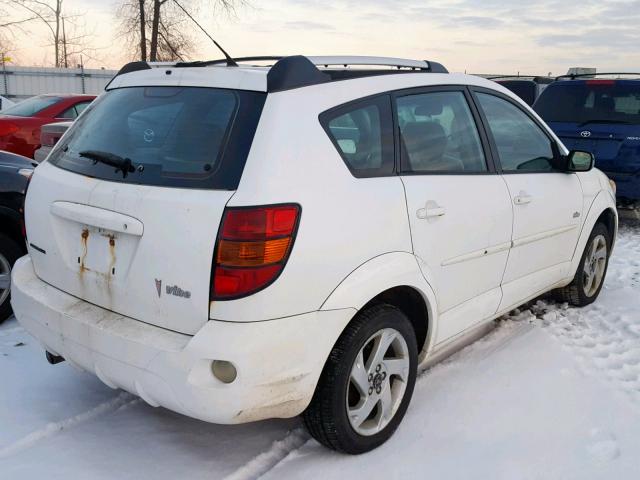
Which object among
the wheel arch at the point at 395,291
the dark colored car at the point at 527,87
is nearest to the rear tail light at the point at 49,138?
the wheel arch at the point at 395,291

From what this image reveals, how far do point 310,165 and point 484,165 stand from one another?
1375 millimetres

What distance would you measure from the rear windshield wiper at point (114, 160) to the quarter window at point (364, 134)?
84 centimetres

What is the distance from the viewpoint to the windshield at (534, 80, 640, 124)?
750cm

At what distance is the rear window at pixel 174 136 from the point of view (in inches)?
95.4

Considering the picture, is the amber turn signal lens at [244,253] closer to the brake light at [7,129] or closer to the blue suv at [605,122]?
the blue suv at [605,122]

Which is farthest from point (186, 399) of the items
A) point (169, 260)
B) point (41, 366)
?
point (41, 366)

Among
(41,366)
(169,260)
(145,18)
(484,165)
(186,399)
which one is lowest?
(41,366)

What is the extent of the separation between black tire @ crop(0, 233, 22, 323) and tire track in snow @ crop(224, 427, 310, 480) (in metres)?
2.34

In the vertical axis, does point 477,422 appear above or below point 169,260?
below

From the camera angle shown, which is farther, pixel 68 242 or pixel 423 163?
pixel 423 163

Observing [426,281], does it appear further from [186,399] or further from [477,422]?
[186,399]

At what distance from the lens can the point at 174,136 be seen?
8.61 feet

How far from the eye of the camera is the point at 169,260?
2.38 meters

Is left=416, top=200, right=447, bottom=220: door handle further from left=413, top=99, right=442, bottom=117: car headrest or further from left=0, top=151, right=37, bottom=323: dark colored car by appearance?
left=0, top=151, right=37, bottom=323: dark colored car
